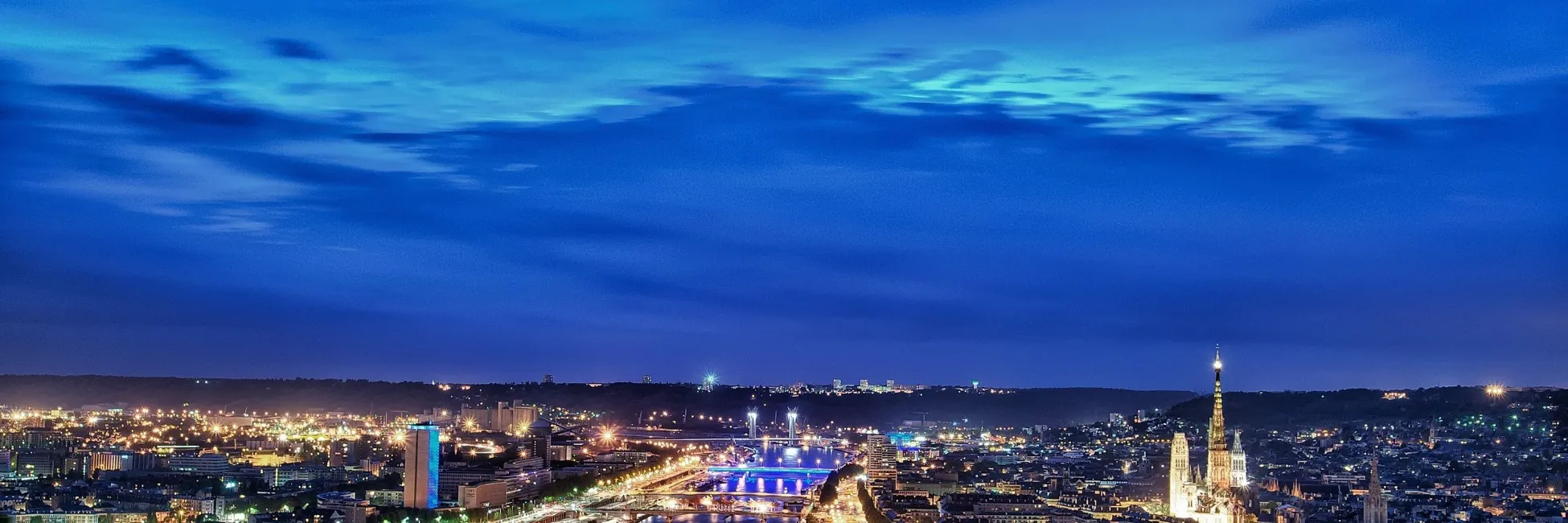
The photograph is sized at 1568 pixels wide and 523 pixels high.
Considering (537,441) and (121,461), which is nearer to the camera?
(121,461)

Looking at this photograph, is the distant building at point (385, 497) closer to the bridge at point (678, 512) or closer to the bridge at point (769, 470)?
the bridge at point (678, 512)

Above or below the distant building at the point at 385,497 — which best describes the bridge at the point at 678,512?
below

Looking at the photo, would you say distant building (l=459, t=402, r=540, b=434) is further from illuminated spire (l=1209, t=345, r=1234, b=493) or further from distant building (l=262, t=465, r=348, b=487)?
illuminated spire (l=1209, t=345, r=1234, b=493)

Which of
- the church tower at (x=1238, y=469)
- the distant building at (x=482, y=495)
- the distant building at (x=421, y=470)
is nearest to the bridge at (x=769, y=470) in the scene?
the distant building at (x=482, y=495)

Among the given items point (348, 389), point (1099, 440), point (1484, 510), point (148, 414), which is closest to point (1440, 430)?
point (1099, 440)

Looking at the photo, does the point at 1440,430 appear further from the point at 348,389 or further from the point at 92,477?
the point at 348,389

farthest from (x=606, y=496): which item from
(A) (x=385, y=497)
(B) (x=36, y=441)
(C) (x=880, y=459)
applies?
(B) (x=36, y=441)

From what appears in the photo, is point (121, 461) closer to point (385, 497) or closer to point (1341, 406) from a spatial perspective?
point (385, 497)
